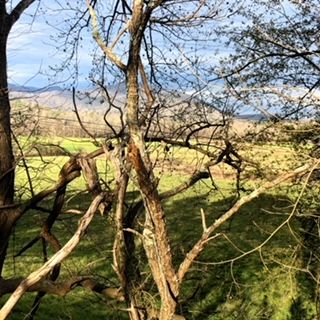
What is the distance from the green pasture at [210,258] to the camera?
7.23 m

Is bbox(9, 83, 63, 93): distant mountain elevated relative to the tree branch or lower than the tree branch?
lower

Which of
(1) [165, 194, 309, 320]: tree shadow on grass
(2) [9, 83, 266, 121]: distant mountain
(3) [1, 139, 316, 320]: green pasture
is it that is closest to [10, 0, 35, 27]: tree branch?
(2) [9, 83, 266, 121]: distant mountain

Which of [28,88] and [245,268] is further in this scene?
[245,268]

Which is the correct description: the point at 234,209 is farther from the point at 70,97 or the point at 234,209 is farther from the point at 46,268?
the point at 70,97

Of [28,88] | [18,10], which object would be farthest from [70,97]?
[18,10]

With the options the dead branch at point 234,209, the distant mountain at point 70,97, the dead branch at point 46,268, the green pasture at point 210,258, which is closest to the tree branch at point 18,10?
the distant mountain at point 70,97

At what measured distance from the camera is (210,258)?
15.2 m

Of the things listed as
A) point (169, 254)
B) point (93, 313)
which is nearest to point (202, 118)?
point (169, 254)

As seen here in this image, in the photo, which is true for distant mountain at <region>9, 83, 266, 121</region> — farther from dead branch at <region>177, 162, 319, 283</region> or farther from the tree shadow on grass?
the tree shadow on grass

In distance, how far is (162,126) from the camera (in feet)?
23.6

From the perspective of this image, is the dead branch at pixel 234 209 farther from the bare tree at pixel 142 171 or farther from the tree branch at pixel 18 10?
the tree branch at pixel 18 10

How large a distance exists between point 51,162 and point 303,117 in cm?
463

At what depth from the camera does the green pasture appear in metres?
7.23

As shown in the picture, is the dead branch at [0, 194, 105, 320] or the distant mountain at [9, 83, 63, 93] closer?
→ the dead branch at [0, 194, 105, 320]
